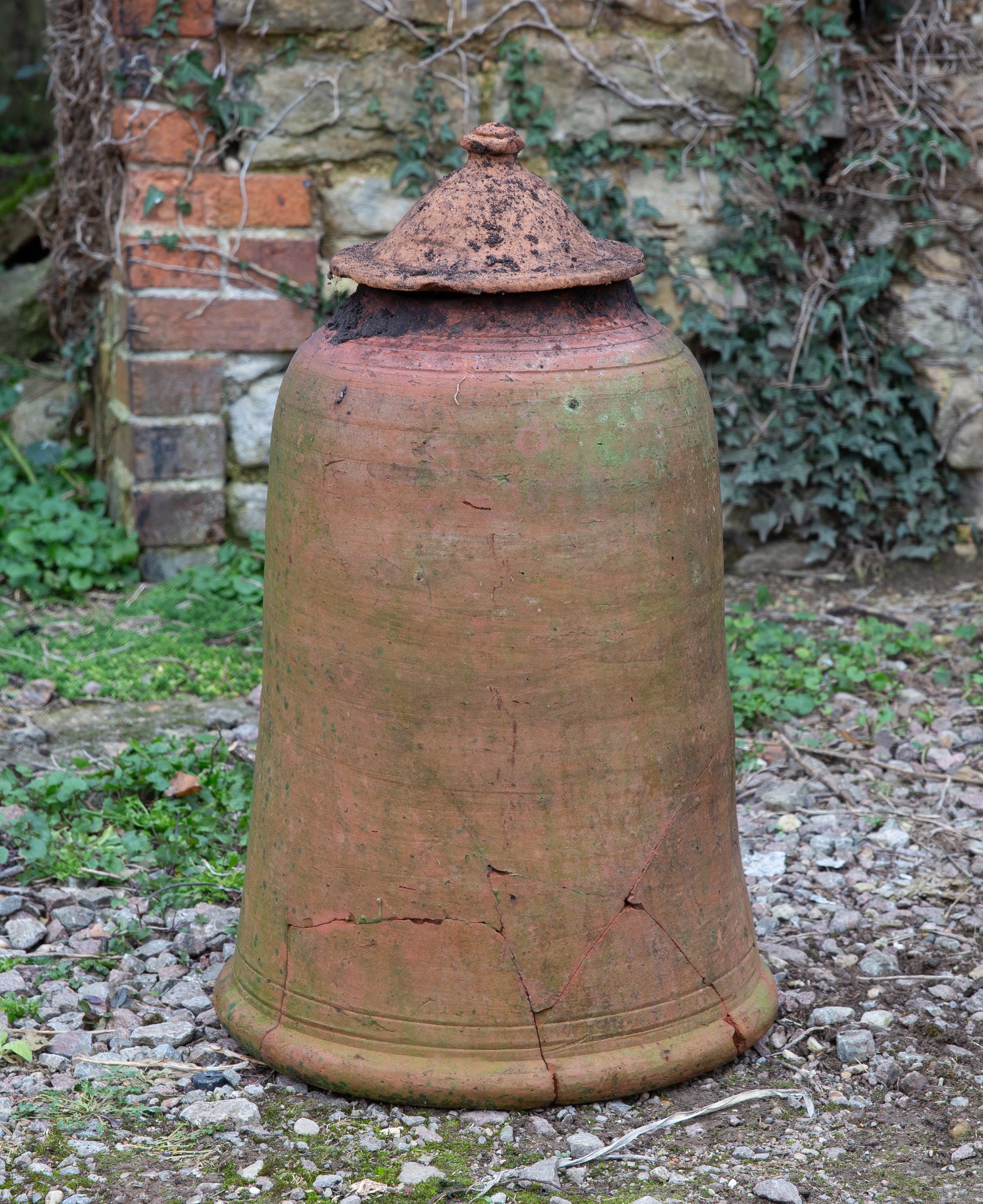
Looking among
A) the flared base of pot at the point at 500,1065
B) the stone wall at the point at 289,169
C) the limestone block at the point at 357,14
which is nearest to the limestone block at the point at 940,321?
the stone wall at the point at 289,169

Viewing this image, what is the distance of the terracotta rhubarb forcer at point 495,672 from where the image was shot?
1.84 meters

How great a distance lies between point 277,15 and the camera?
12.6 feet

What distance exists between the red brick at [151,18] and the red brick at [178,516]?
136cm

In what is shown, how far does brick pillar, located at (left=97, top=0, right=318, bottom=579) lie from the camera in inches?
154

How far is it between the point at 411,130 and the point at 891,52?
62.8 inches

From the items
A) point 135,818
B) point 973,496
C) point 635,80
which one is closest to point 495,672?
point 135,818

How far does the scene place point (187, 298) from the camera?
4.00 meters

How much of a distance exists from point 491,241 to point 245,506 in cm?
247

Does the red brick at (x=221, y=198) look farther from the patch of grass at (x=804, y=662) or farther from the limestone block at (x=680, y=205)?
the patch of grass at (x=804, y=662)

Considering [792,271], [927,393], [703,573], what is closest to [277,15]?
[792,271]

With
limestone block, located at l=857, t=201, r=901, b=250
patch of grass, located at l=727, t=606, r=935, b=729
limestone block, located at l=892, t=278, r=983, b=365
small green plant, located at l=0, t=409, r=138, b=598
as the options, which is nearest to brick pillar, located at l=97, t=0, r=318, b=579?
small green plant, located at l=0, t=409, r=138, b=598

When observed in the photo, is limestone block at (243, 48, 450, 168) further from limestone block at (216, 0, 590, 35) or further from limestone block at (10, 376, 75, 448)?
limestone block at (10, 376, 75, 448)

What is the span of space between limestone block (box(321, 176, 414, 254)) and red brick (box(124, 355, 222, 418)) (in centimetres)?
57

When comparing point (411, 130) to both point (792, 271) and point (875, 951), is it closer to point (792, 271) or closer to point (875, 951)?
point (792, 271)
